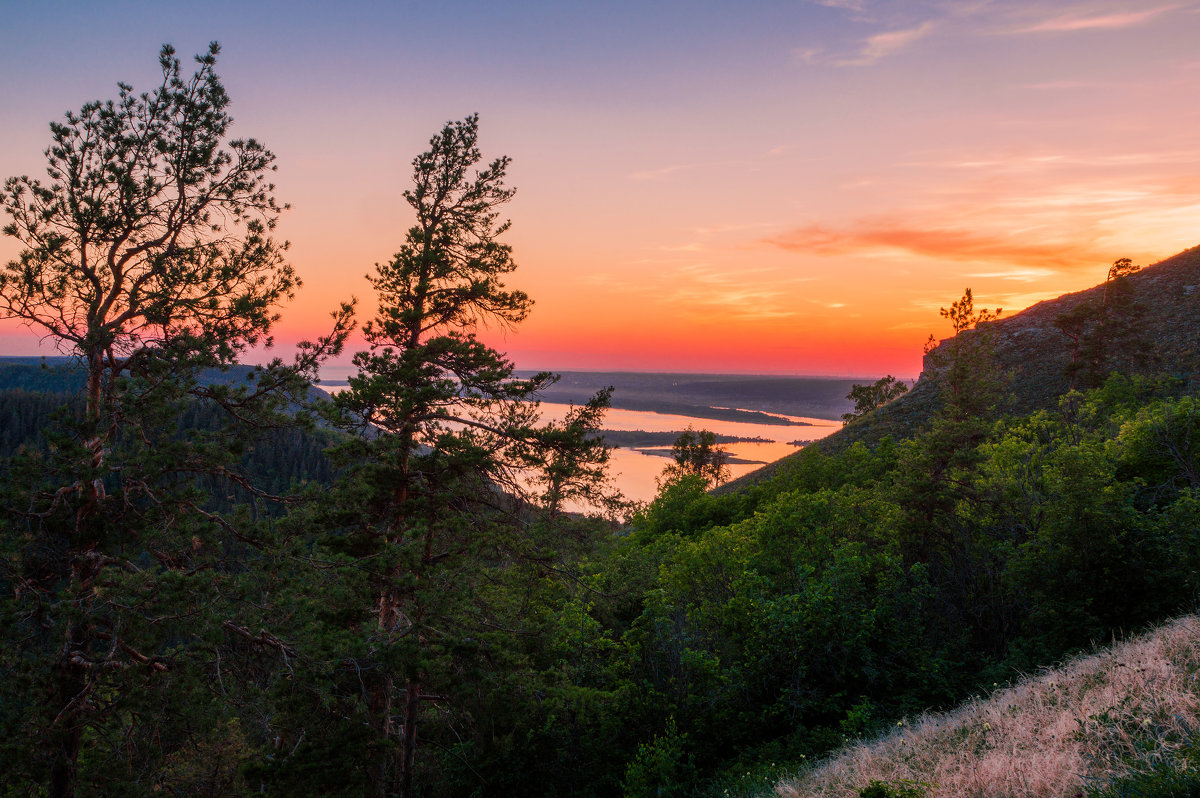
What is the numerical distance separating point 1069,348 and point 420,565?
195 feet

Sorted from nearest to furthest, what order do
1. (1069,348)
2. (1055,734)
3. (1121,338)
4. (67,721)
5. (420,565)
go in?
(1055,734) → (67,721) → (420,565) → (1121,338) → (1069,348)

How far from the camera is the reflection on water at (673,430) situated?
267 feet

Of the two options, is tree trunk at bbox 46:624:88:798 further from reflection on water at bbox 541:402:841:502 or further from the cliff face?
reflection on water at bbox 541:402:841:502

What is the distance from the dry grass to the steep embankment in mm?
32997

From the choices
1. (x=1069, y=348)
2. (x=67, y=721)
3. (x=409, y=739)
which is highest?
(x=1069, y=348)

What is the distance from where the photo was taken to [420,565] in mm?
11773

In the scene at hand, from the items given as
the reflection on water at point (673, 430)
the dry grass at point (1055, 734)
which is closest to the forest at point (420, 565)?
the dry grass at point (1055, 734)

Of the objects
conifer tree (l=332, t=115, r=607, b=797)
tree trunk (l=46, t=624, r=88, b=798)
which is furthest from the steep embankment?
tree trunk (l=46, t=624, r=88, b=798)

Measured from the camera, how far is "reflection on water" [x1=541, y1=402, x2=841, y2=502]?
81.4 m

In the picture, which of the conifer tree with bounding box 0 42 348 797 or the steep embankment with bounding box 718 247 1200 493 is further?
the steep embankment with bounding box 718 247 1200 493

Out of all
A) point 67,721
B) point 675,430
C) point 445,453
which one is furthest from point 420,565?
point 675,430

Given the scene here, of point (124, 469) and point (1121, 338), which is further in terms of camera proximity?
A: point (1121, 338)

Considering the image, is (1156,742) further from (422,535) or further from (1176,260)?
(1176,260)

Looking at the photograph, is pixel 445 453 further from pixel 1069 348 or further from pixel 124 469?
pixel 1069 348
